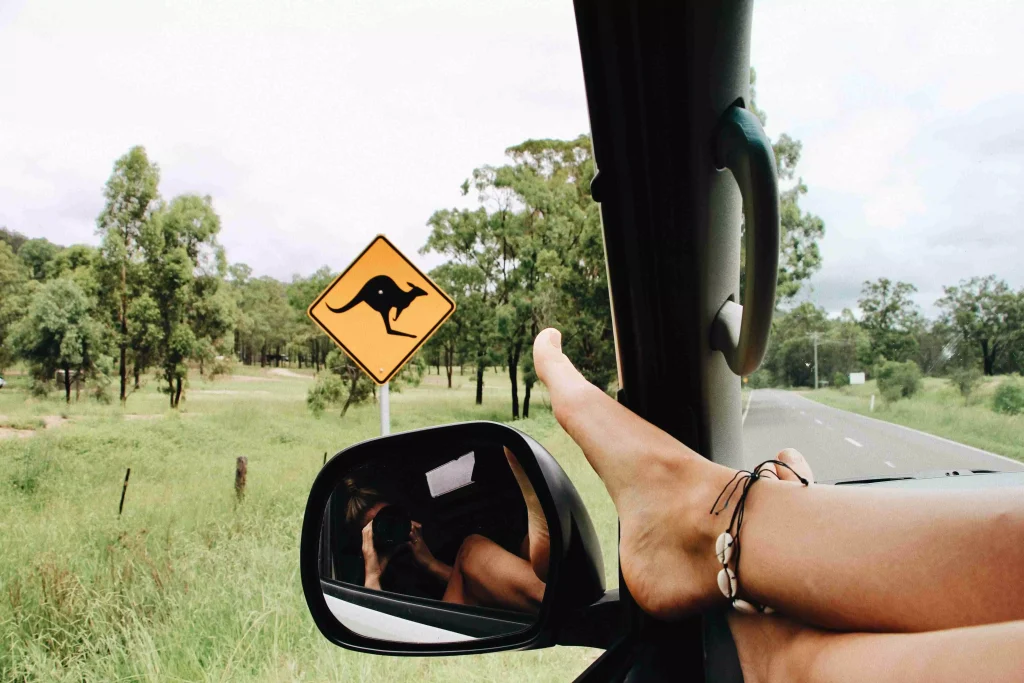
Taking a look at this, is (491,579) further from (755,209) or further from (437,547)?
(755,209)

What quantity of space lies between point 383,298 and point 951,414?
422 cm

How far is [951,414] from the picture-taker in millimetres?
1213

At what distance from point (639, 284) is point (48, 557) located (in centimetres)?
356

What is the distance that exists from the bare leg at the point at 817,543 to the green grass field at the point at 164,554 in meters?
0.26

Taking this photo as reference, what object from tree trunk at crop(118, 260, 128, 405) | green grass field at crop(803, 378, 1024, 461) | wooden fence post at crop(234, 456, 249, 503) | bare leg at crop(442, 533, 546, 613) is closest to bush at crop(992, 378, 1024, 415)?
green grass field at crop(803, 378, 1024, 461)

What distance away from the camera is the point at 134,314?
5.08 metres

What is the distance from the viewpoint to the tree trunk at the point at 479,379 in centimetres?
332

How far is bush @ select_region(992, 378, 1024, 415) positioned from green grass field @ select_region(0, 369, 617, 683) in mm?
718

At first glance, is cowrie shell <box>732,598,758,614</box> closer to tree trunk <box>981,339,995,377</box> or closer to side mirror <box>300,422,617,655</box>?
side mirror <box>300,422,617,655</box>

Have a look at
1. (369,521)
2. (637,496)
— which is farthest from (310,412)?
(637,496)

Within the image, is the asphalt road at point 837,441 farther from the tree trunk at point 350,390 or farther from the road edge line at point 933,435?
the tree trunk at point 350,390

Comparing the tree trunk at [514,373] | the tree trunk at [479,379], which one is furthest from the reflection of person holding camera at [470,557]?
the tree trunk at [479,379]

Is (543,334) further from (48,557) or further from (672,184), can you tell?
(48,557)

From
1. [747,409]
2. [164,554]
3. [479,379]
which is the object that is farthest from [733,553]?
[164,554]
